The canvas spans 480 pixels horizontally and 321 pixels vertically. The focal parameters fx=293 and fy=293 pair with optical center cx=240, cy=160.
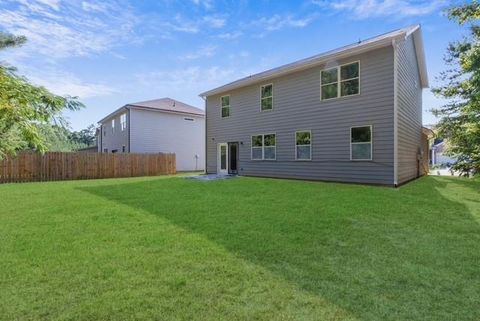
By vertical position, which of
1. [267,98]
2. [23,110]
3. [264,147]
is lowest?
[23,110]

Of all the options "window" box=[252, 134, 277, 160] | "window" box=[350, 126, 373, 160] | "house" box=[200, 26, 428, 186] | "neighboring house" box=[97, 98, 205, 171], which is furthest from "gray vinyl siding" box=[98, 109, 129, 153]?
"window" box=[350, 126, 373, 160]

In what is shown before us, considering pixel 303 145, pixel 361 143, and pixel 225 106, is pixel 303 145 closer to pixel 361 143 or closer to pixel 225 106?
pixel 361 143

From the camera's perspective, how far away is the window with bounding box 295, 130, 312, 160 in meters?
12.9

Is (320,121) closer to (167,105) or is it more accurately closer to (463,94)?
(463,94)

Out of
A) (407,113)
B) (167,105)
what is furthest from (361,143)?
(167,105)

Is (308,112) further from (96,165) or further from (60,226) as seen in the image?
(96,165)

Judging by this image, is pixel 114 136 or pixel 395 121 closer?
pixel 395 121

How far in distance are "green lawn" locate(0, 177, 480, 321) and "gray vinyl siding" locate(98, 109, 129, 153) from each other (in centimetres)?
1719

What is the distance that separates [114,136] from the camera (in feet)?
84.1

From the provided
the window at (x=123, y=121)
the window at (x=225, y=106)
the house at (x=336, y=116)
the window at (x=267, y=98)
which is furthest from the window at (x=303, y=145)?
the window at (x=123, y=121)

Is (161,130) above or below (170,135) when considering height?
above

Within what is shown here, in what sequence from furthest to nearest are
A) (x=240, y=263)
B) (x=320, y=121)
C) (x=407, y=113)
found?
(x=407, y=113)
(x=320, y=121)
(x=240, y=263)

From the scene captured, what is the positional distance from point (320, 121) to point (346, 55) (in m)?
2.75

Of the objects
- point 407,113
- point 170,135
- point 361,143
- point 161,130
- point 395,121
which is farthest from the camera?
point 170,135
